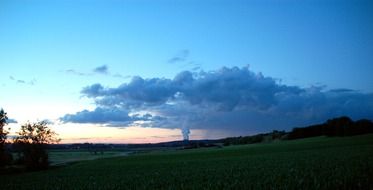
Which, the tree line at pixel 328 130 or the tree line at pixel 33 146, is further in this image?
the tree line at pixel 328 130

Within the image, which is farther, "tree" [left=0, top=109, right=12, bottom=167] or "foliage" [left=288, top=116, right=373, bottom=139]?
"foliage" [left=288, top=116, right=373, bottom=139]

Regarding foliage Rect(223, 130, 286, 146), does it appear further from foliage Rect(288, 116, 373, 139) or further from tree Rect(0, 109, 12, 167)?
tree Rect(0, 109, 12, 167)

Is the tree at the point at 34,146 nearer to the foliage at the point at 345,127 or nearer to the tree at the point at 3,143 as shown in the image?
the tree at the point at 3,143

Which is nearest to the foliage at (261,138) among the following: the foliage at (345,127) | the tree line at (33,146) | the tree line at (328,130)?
the tree line at (328,130)

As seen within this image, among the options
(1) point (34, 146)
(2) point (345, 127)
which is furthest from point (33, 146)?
(2) point (345, 127)

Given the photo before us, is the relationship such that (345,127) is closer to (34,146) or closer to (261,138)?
(261,138)

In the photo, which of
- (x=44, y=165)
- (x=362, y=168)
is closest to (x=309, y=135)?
(x=44, y=165)

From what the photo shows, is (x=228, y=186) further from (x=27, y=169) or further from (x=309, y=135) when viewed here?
(x=309, y=135)

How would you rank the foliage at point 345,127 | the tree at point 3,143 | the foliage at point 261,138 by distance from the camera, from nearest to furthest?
1. the tree at point 3,143
2. the foliage at point 345,127
3. the foliage at point 261,138

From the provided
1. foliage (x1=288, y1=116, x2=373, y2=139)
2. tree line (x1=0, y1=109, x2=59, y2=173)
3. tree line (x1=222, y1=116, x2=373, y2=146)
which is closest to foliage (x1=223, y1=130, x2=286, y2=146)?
tree line (x1=222, y1=116, x2=373, y2=146)

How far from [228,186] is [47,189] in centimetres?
1433

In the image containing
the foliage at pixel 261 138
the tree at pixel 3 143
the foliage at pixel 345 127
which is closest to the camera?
the tree at pixel 3 143

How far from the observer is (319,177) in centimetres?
2345

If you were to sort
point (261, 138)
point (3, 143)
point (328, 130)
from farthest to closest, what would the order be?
1. point (261, 138)
2. point (328, 130)
3. point (3, 143)
